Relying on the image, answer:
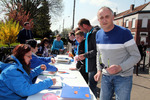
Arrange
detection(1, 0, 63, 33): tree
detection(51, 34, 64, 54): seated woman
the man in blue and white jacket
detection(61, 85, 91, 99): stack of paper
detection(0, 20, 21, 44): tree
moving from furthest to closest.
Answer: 1. detection(1, 0, 63, 33): tree
2. detection(51, 34, 64, 54): seated woman
3. detection(0, 20, 21, 44): tree
4. the man in blue and white jacket
5. detection(61, 85, 91, 99): stack of paper

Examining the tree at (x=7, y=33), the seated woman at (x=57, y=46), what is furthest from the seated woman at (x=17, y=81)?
the tree at (x=7, y=33)

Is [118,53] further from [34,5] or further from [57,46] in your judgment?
[34,5]

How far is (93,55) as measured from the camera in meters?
2.23

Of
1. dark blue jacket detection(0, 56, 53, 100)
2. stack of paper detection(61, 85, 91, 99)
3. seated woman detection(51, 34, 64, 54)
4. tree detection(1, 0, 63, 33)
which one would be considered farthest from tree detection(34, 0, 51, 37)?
stack of paper detection(61, 85, 91, 99)

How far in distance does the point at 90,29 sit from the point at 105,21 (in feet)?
3.41

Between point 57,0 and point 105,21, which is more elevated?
point 57,0

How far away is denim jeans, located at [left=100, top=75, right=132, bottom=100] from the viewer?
4.53 feet

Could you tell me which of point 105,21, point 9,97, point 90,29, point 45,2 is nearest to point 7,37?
point 90,29

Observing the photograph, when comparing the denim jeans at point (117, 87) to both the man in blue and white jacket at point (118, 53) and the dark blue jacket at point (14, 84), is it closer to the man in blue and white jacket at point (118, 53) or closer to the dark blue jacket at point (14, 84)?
the man in blue and white jacket at point (118, 53)

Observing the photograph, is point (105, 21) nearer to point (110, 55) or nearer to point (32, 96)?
point (110, 55)


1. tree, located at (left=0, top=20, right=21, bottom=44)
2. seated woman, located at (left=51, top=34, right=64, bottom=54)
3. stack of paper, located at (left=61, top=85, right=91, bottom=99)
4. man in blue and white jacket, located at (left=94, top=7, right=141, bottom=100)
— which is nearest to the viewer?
stack of paper, located at (left=61, top=85, right=91, bottom=99)

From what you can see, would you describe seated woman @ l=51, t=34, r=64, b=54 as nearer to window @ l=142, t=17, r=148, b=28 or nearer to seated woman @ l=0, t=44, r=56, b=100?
seated woman @ l=0, t=44, r=56, b=100

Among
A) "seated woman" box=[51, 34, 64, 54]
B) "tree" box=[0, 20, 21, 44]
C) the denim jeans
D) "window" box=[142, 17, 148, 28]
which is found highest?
"window" box=[142, 17, 148, 28]

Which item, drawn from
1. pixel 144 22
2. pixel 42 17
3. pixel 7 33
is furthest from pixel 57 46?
pixel 144 22
